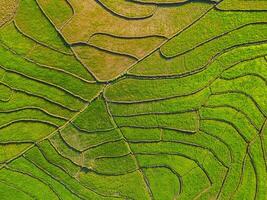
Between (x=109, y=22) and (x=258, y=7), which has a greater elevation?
(x=258, y=7)

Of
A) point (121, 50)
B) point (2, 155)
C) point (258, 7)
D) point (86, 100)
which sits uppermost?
point (258, 7)

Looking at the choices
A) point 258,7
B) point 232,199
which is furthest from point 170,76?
point 232,199

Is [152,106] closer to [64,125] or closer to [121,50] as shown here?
[121,50]

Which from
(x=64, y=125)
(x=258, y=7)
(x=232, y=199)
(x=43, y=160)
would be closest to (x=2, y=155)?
(x=43, y=160)

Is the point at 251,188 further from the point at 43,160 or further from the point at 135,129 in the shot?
the point at 43,160

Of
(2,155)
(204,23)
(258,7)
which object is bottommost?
(2,155)

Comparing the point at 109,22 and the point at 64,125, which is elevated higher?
the point at 109,22
